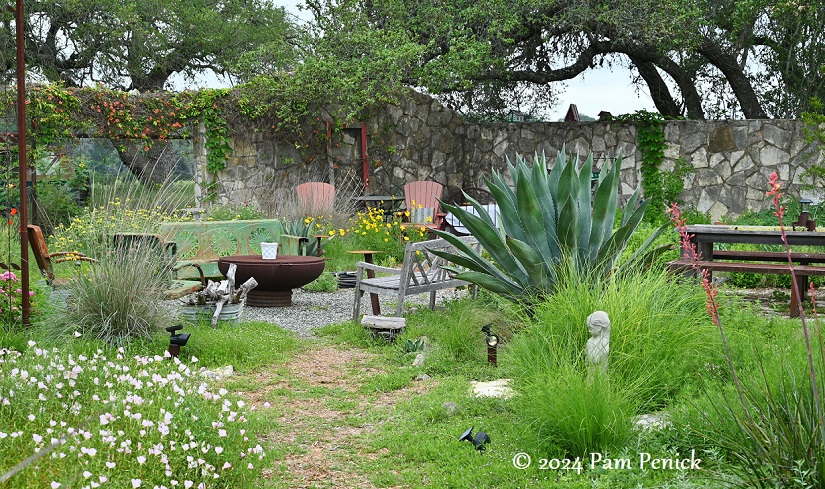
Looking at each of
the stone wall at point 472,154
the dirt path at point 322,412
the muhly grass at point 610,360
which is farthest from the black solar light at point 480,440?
the stone wall at point 472,154

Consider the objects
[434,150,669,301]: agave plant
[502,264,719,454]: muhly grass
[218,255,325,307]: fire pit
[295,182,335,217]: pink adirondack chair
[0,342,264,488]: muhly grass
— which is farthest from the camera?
[295,182,335,217]: pink adirondack chair

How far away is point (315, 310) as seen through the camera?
7.31m

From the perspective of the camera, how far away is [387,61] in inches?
467

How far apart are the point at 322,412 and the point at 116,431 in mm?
1307

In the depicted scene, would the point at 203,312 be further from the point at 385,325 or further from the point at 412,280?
the point at 412,280

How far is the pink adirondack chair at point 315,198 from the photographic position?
10.3 m

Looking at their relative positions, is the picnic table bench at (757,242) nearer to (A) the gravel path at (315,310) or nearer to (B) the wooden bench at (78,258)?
(A) the gravel path at (315,310)

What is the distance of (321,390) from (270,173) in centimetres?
821

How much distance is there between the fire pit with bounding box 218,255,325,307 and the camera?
23.3ft

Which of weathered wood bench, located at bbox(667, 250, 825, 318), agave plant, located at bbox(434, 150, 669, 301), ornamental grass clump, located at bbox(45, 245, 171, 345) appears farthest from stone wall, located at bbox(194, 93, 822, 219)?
agave plant, located at bbox(434, 150, 669, 301)

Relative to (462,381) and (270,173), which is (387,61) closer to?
(270,173)

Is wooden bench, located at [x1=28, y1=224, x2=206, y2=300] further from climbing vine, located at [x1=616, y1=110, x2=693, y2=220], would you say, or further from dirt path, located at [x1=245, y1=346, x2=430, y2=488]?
climbing vine, located at [x1=616, y1=110, x2=693, y2=220]

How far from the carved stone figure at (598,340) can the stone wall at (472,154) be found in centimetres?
829

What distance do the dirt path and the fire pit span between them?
1506 mm
